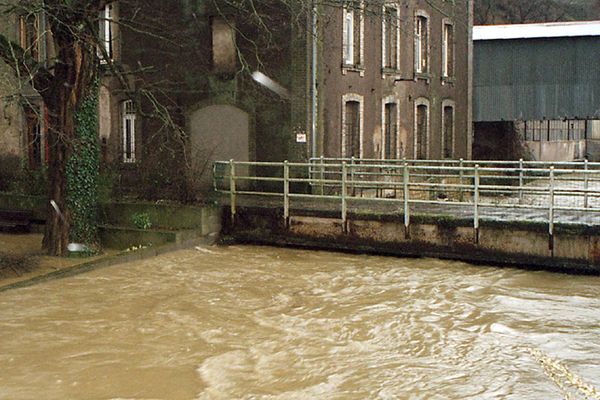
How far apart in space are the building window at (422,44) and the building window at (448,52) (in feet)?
5.11

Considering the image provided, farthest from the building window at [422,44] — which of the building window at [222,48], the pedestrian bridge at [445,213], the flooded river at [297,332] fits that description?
the flooded river at [297,332]

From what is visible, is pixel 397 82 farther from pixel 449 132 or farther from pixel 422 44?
pixel 449 132

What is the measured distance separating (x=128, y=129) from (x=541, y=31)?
1517cm

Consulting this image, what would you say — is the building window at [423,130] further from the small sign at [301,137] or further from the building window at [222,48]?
the building window at [222,48]

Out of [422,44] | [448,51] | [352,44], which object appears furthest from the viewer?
[448,51]

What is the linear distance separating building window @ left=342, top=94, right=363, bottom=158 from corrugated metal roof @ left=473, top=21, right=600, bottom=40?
917 cm

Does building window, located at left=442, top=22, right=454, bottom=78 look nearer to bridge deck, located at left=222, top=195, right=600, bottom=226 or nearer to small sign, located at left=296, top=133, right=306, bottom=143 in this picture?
small sign, located at left=296, top=133, right=306, bottom=143

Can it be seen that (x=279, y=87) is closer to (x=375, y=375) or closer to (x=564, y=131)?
(x=375, y=375)

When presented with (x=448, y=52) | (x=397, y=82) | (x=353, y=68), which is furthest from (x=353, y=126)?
(x=448, y=52)

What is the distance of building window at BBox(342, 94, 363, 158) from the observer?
23766mm

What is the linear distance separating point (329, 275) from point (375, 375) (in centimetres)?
611

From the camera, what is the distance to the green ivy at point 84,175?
1627 centimetres

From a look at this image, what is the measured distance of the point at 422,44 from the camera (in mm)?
28469

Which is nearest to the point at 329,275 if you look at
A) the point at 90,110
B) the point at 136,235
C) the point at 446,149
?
the point at 136,235
